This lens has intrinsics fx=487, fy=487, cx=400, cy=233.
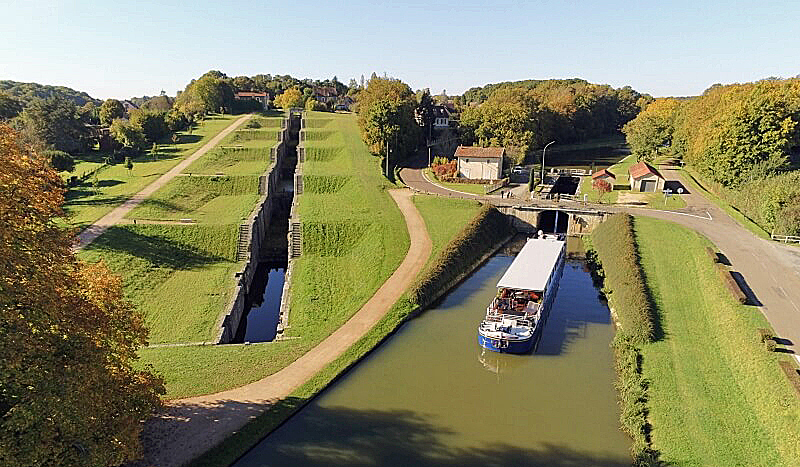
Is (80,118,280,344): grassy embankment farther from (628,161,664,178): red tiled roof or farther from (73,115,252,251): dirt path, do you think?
(628,161,664,178): red tiled roof

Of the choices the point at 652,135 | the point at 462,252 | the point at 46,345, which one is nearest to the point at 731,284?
the point at 462,252

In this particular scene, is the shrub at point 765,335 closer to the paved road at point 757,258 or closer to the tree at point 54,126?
the paved road at point 757,258

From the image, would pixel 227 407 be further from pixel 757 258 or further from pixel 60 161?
pixel 60 161

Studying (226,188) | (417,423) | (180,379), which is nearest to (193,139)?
(226,188)

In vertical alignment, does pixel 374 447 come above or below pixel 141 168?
below

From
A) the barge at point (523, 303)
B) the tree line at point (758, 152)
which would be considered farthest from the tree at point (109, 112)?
the tree line at point (758, 152)

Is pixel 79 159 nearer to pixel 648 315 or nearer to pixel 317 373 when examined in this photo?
pixel 317 373
